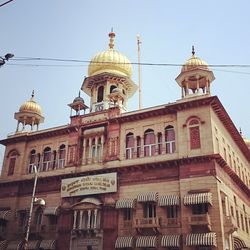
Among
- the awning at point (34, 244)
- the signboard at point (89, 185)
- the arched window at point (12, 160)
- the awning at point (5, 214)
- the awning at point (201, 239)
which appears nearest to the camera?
the awning at point (201, 239)

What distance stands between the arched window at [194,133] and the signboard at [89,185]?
5.77 m

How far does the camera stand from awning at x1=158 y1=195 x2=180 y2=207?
2112cm

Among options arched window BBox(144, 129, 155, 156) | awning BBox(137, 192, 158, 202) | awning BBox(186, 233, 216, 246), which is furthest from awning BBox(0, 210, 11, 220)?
awning BBox(186, 233, 216, 246)

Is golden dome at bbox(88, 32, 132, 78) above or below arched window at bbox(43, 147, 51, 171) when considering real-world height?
above

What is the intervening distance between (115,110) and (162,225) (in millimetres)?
9649

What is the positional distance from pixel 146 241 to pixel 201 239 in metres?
3.43

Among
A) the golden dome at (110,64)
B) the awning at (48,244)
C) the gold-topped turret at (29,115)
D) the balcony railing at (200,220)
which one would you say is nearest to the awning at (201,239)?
the balcony railing at (200,220)

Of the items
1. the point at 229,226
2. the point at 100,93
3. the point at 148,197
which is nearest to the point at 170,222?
the point at 148,197

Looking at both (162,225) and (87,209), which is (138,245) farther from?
(87,209)

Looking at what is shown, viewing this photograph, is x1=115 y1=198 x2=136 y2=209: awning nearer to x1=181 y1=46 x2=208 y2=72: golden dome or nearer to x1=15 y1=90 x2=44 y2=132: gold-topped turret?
x1=181 y1=46 x2=208 y2=72: golden dome

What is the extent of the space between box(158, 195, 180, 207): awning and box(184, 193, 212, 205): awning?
0.70 meters

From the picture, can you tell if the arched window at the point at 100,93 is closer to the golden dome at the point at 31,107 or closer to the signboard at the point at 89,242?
the golden dome at the point at 31,107

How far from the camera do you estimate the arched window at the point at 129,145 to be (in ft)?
82.1

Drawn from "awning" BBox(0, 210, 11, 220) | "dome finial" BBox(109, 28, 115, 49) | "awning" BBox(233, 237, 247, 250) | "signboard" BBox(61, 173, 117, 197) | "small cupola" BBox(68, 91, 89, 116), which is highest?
"dome finial" BBox(109, 28, 115, 49)
